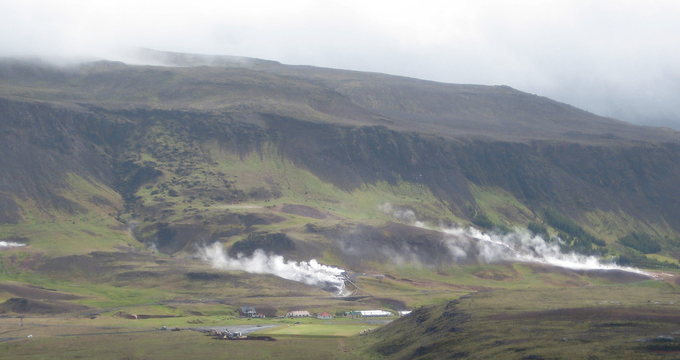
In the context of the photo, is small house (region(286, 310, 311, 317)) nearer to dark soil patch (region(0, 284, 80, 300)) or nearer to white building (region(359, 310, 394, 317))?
white building (region(359, 310, 394, 317))

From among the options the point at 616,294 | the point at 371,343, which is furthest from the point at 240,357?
the point at 616,294

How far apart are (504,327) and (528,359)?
62.1ft

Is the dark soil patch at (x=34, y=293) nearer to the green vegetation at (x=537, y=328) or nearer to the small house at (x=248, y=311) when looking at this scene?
the small house at (x=248, y=311)

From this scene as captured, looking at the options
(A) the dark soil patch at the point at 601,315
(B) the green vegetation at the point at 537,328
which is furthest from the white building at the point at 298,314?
(A) the dark soil patch at the point at 601,315

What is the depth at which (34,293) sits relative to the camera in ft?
589

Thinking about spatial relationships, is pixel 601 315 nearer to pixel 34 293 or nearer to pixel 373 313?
pixel 373 313

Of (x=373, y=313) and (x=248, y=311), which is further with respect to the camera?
(x=373, y=313)

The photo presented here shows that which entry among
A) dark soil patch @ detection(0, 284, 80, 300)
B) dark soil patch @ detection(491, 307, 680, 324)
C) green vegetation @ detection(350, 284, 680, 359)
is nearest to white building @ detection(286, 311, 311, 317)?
green vegetation @ detection(350, 284, 680, 359)

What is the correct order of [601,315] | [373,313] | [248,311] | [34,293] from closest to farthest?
[601,315] → [248,311] → [373,313] → [34,293]

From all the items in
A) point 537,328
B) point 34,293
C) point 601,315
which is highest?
point 34,293

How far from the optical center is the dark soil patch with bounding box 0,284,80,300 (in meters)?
178

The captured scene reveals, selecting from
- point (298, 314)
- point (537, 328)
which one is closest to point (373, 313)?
point (298, 314)

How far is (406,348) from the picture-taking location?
112750mm

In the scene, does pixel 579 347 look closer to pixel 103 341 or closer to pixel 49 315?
pixel 103 341
